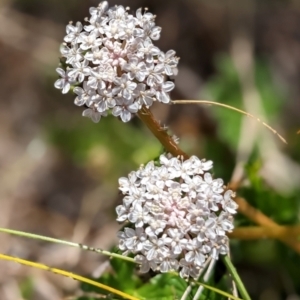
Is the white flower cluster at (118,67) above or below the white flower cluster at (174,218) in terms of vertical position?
above

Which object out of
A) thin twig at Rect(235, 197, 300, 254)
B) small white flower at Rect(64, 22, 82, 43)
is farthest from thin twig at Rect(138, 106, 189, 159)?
thin twig at Rect(235, 197, 300, 254)

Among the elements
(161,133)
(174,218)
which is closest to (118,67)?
(161,133)

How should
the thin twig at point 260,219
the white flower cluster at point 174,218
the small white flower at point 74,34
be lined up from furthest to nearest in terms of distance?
the thin twig at point 260,219 < the small white flower at point 74,34 < the white flower cluster at point 174,218

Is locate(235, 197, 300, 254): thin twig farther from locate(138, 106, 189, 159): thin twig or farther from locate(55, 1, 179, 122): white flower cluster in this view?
locate(55, 1, 179, 122): white flower cluster

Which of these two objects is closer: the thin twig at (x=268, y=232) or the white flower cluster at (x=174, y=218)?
the white flower cluster at (x=174, y=218)

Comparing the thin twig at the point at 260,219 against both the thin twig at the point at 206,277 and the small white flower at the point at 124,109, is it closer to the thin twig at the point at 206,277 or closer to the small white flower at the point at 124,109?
the thin twig at the point at 206,277

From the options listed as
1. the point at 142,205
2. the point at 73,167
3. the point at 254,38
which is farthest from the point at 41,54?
the point at 142,205

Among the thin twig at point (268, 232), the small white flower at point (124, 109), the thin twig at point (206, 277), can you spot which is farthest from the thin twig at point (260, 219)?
the small white flower at point (124, 109)
